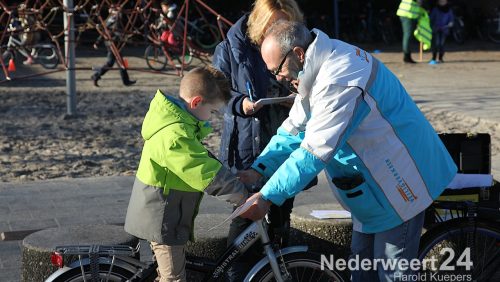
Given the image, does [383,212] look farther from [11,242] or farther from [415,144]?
[11,242]

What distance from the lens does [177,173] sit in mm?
3643

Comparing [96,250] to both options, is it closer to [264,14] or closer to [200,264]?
[200,264]

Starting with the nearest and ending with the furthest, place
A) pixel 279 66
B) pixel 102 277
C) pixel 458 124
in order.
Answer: pixel 279 66
pixel 102 277
pixel 458 124

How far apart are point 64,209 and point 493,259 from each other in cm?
388

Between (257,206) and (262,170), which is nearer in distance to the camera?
(257,206)

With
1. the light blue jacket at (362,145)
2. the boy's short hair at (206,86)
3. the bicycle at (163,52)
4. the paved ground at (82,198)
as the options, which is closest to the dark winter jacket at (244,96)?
the boy's short hair at (206,86)

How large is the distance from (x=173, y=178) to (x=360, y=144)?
0.85m

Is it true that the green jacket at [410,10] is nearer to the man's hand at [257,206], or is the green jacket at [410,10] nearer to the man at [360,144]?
the man at [360,144]

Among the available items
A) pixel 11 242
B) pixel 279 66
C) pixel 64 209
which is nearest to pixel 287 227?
pixel 279 66

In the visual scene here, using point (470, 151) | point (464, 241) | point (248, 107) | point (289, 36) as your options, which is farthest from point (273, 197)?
point (470, 151)

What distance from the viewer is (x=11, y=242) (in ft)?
19.8

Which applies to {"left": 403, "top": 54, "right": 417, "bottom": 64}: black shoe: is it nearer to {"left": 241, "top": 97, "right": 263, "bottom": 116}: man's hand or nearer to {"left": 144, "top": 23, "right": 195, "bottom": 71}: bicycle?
{"left": 144, "top": 23, "right": 195, "bottom": 71}: bicycle

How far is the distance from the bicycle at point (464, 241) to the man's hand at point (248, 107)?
40.8 inches

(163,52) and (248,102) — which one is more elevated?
(248,102)
